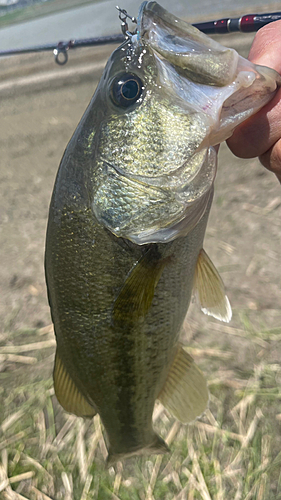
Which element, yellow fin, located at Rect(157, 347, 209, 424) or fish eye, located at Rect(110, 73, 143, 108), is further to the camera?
yellow fin, located at Rect(157, 347, 209, 424)

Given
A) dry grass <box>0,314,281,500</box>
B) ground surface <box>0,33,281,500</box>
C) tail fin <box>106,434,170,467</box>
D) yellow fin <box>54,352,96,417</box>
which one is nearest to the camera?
yellow fin <box>54,352,96,417</box>

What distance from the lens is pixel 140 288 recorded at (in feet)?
2.97

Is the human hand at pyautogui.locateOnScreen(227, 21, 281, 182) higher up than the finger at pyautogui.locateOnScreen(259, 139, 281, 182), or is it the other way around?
the human hand at pyautogui.locateOnScreen(227, 21, 281, 182)

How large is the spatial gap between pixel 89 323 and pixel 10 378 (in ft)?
5.17

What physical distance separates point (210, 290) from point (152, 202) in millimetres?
372

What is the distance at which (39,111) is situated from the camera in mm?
4230

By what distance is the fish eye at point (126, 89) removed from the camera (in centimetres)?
84

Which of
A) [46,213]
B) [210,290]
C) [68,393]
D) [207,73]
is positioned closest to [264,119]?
[207,73]

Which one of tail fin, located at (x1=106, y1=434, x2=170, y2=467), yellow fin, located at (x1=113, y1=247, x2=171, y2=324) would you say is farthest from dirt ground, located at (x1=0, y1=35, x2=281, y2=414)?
yellow fin, located at (x1=113, y1=247, x2=171, y2=324)

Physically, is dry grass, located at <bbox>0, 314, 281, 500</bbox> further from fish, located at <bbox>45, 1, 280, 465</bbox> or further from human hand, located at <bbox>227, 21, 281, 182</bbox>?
human hand, located at <bbox>227, 21, 281, 182</bbox>

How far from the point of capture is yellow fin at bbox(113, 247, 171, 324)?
2.91 feet

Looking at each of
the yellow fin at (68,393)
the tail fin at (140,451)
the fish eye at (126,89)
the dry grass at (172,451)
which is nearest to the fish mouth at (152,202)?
the fish eye at (126,89)

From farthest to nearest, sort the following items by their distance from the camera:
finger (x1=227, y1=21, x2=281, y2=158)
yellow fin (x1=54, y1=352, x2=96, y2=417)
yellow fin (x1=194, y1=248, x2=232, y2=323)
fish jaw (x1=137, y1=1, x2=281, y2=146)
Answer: yellow fin (x1=54, y1=352, x2=96, y2=417) → yellow fin (x1=194, y1=248, x2=232, y2=323) → finger (x1=227, y1=21, x2=281, y2=158) → fish jaw (x1=137, y1=1, x2=281, y2=146)

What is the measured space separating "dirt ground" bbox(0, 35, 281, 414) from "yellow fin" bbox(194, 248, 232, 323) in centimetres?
119
